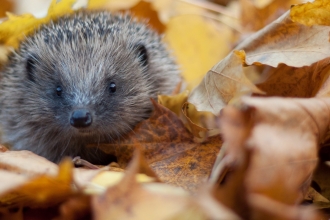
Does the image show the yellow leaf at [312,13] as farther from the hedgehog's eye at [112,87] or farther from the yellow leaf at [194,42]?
the yellow leaf at [194,42]

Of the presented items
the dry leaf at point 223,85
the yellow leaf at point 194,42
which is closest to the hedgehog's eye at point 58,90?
the dry leaf at point 223,85

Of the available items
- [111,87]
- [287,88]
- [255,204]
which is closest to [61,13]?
[111,87]

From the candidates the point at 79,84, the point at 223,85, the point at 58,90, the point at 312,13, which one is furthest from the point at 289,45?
the point at 58,90

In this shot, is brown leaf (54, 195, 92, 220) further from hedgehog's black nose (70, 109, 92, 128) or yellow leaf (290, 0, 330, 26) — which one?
yellow leaf (290, 0, 330, 26)

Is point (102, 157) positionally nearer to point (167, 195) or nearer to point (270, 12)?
point (167, 195)

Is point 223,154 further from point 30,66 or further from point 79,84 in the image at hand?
point 30,66

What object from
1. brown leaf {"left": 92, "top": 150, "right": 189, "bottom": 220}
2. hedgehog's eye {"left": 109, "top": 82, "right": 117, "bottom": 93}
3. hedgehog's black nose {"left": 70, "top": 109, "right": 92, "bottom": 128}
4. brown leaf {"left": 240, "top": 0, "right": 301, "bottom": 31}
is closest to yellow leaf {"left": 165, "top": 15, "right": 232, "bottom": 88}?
brown leaf {"left": 240, "top": 0, "right": 301, "bottom": 31}
